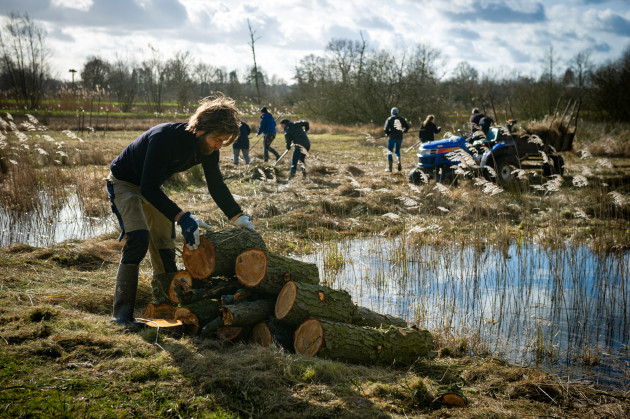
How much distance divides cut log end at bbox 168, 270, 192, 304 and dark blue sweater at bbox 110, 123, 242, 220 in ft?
1.91

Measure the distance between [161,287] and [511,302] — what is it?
3681mm

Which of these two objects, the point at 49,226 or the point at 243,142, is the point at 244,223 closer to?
the point at 49,226

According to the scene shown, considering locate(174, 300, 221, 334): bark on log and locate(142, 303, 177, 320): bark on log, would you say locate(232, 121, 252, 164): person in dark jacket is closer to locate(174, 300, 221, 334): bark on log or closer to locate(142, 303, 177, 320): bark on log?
locate(142, 303, 177, 320): bark on log

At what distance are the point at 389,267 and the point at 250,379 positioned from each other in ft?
12.1

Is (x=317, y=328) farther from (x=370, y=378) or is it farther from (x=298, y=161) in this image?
(x=298, y=161)

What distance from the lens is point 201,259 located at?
3.85m

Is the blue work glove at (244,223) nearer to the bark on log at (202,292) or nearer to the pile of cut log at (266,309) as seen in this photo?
the pile of cut log at (266,309)

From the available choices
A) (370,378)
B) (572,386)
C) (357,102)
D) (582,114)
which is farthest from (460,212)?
(357,102)

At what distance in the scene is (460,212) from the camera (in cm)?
889

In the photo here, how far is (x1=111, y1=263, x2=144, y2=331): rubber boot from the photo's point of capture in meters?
3.84

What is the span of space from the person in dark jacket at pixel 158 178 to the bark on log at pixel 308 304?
2.44ft

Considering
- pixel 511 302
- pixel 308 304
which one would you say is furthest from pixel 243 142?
pixel 308 304

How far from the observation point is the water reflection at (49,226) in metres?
7.35

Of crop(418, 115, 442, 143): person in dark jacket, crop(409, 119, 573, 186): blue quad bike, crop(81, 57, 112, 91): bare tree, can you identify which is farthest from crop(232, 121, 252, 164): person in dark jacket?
crop(81, 57, 112, 91): bare tree
